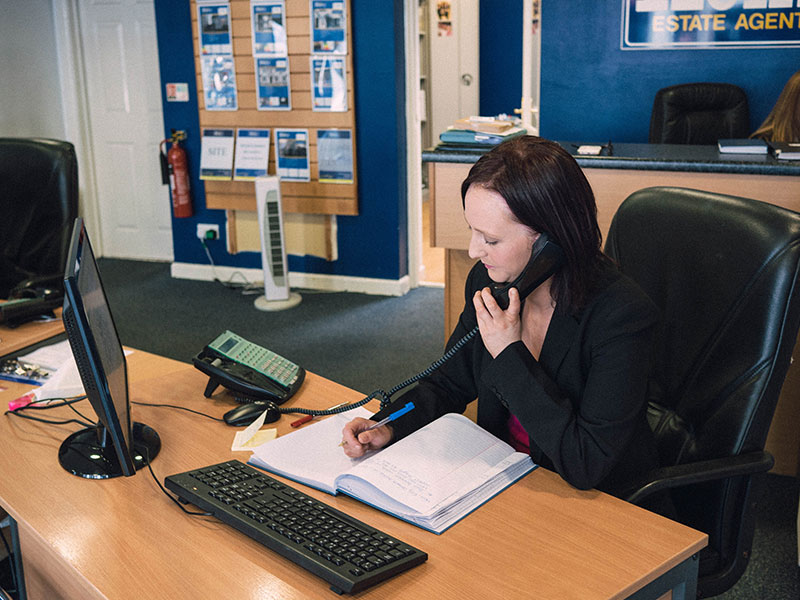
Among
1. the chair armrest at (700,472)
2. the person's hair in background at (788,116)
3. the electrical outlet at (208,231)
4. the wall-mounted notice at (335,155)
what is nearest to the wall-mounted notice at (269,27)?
the wall-mounted notice at (335,155)

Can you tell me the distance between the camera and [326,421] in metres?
1.57

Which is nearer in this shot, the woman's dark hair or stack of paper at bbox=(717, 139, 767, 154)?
the woman's dark hair

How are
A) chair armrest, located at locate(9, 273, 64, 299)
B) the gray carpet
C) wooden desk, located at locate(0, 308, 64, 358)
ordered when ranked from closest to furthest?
wooden desk, located at locate(0, 308, 64, 358) < chair armrest, located at locate(9, 273, 64, 299) < the gray carpet

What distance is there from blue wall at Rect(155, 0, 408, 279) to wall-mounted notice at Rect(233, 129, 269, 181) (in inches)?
14.7

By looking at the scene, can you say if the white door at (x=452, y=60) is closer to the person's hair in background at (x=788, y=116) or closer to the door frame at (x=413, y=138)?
the door frame at (x=413, y=138)

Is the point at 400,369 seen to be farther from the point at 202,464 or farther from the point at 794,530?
the point at 202,464

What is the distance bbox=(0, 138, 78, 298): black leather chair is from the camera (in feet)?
8.98

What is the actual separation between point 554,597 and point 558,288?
1.91 feet

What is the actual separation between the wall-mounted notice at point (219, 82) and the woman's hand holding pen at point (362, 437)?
12.7ft

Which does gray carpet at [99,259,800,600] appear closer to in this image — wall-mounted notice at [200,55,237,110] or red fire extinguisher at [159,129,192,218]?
red fire extinguisher at [159,129,192,218]

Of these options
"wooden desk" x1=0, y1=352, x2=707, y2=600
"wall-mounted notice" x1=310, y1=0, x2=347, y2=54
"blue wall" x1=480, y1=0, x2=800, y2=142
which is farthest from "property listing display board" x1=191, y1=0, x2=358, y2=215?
"wooden desk" x1=0, y1=352, x2=707, y2=600

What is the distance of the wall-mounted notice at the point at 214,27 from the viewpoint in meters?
4.82

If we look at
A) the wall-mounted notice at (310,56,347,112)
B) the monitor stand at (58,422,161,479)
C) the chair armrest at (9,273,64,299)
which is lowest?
the monitor stand at (58,422,161,479)

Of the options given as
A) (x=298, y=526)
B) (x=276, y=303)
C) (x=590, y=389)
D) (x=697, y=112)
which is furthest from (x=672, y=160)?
(x=276, y=303)
